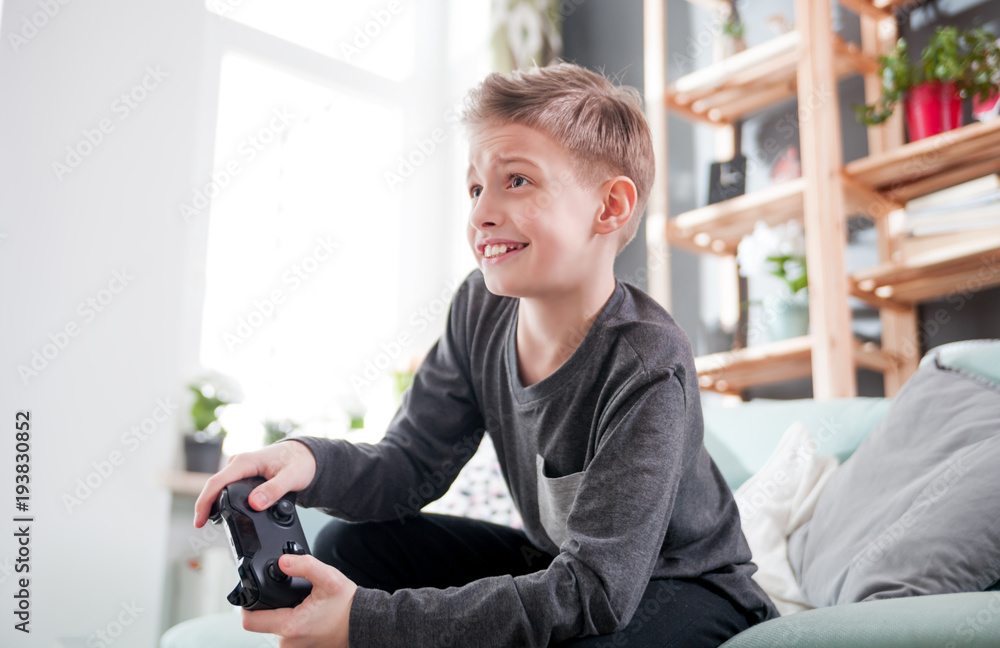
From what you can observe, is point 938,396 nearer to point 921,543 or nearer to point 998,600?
point 921,543

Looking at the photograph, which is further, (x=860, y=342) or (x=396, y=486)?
(x=860, y=342)

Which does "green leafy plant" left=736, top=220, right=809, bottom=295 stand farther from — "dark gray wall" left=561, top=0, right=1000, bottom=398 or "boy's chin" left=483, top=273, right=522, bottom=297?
"boy's chin" left=483, top=273, right=522, bottom=297

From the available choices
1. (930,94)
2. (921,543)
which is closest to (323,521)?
(921,543)

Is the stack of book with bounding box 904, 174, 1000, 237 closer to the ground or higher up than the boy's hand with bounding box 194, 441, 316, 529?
higher up

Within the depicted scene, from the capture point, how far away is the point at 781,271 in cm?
245

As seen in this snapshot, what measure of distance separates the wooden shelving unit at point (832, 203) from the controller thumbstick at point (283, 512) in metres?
1.74

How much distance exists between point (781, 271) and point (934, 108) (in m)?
0.58

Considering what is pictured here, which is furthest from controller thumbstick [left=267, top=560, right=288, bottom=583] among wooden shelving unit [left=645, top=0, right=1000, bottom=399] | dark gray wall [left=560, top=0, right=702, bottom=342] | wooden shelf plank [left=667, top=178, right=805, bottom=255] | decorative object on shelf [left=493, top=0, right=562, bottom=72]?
decorative object on shelf [left=493, top=0, right=562, bottom=72]

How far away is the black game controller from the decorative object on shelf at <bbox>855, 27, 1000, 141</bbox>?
204cm

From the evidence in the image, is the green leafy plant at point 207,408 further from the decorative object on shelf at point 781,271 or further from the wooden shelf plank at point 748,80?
the wooden shelf plank at point 748,80

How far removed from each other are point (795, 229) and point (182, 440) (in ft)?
6.36

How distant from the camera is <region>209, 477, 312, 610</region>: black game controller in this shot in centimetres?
74

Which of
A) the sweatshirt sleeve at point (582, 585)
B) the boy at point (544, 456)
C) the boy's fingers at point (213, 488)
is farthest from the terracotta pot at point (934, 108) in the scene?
the boy's fingers at point (213, 488)

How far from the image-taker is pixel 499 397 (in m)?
1.11
